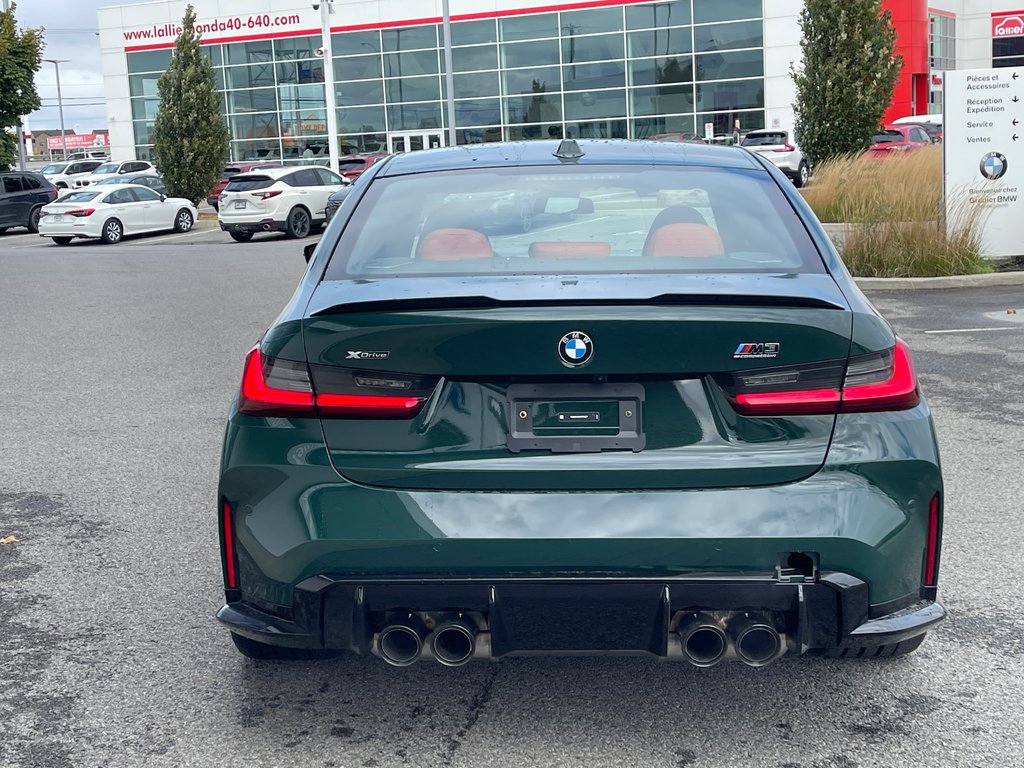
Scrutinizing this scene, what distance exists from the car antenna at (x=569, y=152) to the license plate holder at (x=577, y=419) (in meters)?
1.34

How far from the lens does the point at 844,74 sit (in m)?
26.4

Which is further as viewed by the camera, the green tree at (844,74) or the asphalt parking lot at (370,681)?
the green tree at (844,74)

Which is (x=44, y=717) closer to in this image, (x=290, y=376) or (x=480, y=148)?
(x=290, y=376)

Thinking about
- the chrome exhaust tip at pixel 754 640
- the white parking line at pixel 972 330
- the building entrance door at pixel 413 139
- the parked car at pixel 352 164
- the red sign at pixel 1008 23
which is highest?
the red sign at pixel 1008 23

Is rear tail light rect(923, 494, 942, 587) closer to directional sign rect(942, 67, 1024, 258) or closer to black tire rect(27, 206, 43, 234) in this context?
directional sign rect(942, 67, 1024, 258)

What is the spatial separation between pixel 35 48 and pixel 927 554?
41.6 metres

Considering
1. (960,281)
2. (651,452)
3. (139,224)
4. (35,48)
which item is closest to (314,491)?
(651,452)

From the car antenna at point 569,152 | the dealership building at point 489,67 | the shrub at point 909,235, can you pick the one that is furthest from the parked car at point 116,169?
the car antenna at point 569,152

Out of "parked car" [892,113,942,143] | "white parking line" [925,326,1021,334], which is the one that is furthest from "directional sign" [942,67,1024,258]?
"parked car" [892,113,942,143]

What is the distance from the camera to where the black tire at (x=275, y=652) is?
3.41 meters

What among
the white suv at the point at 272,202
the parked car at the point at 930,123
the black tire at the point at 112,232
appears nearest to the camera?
the white suv at the point at 272,202

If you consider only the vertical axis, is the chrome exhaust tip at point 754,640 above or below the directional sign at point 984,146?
below

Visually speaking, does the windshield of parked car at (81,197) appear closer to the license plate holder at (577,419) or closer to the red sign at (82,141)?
the license plate holder at (577,419)

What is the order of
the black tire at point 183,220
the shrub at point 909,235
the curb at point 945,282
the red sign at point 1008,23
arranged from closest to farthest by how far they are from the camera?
the curb at point 945,282, the shrub at point 909,235, the black tire at point 183,220, the red sign at point 1008,23
